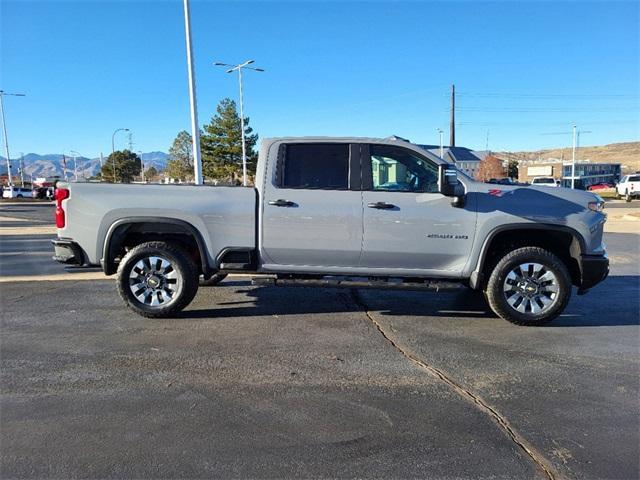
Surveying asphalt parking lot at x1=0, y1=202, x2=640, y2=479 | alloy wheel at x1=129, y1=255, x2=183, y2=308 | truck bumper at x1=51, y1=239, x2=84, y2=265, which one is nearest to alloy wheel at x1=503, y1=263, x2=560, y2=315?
asphalt parking lot at x1=0, y1=202, x2=640, y2=479

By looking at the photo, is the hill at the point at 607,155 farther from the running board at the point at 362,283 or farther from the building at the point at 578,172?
the running board at the point at 362,283

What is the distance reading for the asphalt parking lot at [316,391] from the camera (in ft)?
9.45

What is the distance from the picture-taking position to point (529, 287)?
214 inches

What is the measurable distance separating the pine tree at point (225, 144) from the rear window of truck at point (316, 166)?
52325 mm

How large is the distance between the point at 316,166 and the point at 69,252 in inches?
117

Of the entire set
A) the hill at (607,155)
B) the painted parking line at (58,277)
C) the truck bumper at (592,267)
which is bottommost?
the painted parking line at (58,277)

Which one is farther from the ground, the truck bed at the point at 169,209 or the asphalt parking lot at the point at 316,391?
the truck bed at the point at 169,209

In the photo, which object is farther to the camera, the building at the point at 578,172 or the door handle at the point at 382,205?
the building at the point at 578,172

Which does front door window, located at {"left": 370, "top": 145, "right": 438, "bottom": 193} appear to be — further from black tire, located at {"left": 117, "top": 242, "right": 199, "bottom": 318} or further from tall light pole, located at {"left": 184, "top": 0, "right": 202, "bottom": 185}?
tall light pole, located at {"left": 184, "top": 0, "right": 202, "bottom": 185}

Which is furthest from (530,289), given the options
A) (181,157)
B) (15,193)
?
(181,157)

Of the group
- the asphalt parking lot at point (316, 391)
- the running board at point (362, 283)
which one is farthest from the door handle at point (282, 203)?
the asphalt parking lot at point (316, 391)

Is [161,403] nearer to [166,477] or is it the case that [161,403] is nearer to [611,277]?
[166,477]

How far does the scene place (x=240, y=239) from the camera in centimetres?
550

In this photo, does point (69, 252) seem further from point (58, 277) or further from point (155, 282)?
point (58, 277)
